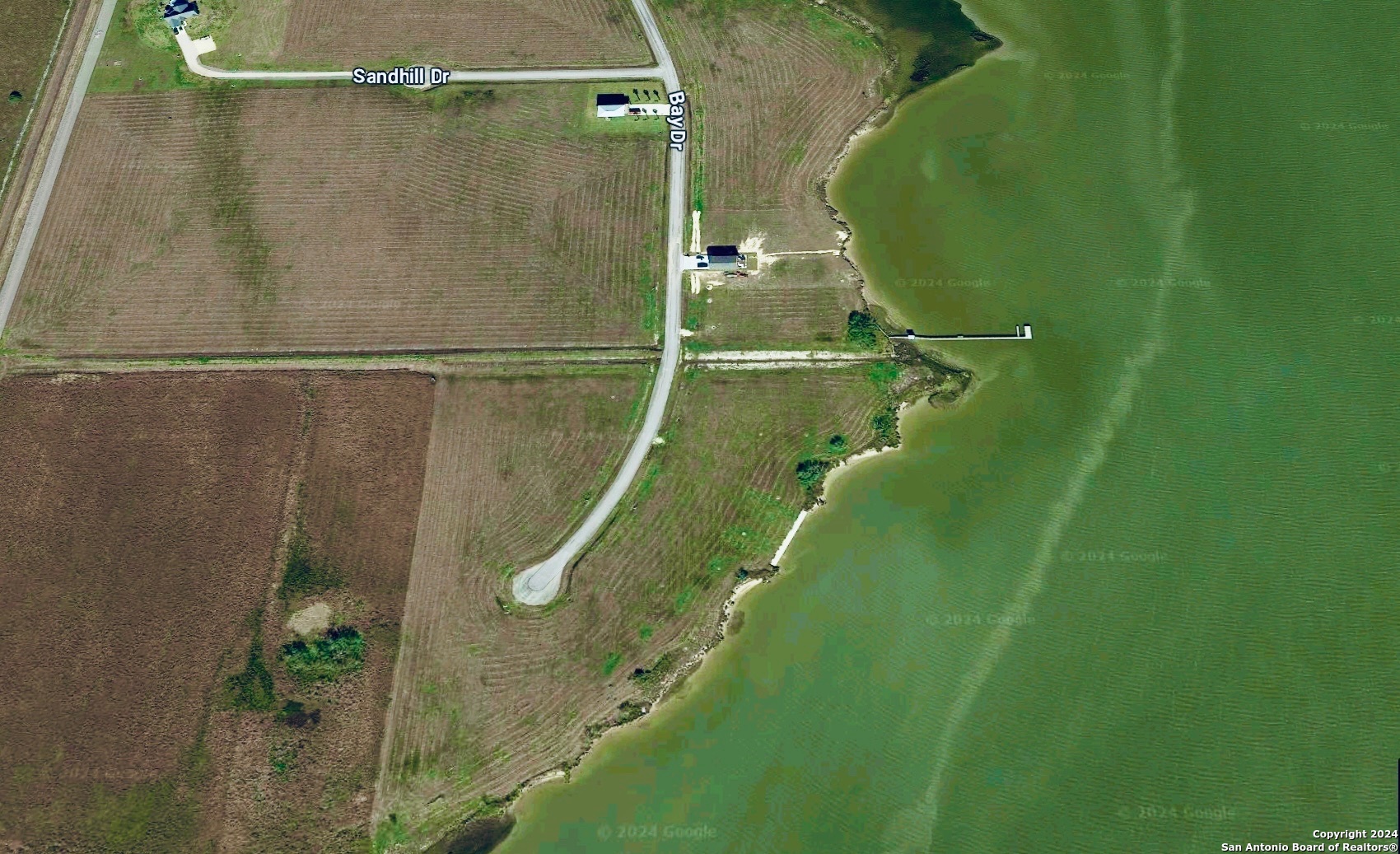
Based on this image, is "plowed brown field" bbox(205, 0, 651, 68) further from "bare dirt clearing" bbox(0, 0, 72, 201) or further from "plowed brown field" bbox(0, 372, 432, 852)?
"plowed brown field" bbox(0, 372, 432, 852)

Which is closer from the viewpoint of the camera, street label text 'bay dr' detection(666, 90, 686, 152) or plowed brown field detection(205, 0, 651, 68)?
street label text 'bay dr' detection(666, 90, 686, 152)

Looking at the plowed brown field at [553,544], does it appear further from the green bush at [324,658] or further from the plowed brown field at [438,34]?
the plowed brown field at [438,34]

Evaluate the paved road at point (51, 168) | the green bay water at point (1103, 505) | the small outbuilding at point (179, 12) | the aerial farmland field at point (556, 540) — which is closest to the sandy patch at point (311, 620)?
the aerial farmland field at point (556, 540)

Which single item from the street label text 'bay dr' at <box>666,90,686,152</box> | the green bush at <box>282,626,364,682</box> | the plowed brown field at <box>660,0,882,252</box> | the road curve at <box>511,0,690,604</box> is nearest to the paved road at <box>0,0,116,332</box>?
the green bush at <box>282,626,364,682</box>

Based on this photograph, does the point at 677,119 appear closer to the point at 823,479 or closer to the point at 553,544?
the point at 823,479

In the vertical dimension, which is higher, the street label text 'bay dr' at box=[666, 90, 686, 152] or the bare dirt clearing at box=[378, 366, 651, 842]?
the street label text 'bay dr' at box=[666, 90, 686, 152]

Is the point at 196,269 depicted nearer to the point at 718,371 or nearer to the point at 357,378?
the point at 357,378
